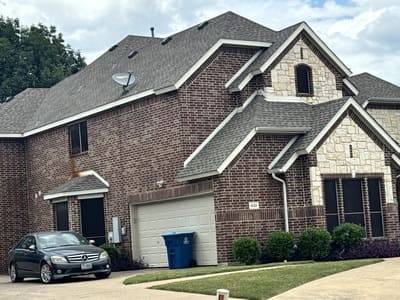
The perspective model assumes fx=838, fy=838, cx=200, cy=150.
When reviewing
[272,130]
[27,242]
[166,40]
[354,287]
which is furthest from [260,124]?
[354,287]

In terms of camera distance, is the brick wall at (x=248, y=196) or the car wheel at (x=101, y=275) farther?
the brick wall at (x=248, y=196)

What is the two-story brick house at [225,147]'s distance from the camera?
25.1 metres

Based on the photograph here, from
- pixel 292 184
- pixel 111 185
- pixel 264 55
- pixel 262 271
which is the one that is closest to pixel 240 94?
pixel 264 55

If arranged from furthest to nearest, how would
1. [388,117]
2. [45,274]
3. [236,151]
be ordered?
[388,117], [236,151], [45,274]

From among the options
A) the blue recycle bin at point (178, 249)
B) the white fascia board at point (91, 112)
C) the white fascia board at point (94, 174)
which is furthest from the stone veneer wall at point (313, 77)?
the white fascia board at point (94, 174)

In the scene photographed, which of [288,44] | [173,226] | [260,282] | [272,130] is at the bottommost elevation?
[260,282]

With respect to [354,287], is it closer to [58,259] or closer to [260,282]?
[260,282]

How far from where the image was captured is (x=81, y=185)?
30297 mm

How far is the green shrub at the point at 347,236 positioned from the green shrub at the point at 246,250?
254 centimetres

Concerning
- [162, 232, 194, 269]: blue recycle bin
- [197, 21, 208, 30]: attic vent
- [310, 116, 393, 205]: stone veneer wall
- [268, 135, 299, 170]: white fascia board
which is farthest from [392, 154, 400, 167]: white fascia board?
[197, 21, 208, 30]: attic vent

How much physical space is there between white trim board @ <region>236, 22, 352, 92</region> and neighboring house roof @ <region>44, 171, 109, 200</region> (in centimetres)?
633

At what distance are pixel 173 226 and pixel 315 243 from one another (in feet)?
16.2

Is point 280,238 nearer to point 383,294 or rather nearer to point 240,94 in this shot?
point 240,94

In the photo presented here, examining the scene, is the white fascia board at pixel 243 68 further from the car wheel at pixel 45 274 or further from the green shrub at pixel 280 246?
the car wheel at pixel 45 274
